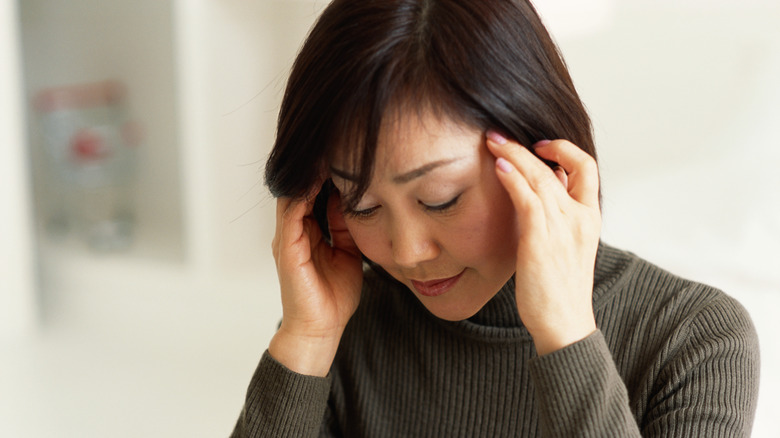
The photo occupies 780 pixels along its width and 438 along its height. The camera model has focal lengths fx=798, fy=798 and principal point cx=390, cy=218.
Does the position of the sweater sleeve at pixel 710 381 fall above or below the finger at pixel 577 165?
below

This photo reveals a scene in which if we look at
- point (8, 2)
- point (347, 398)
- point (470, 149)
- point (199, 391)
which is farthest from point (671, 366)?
point (8, 2)

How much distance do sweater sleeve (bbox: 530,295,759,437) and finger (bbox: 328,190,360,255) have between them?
0.37m

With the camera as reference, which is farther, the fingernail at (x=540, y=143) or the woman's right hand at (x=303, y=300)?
the woman's right hand at (x=303, y=300)

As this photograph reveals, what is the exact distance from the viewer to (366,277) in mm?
1276

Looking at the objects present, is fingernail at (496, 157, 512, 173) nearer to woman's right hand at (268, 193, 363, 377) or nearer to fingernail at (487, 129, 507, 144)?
fingernail at (487, 129, 507, 144)

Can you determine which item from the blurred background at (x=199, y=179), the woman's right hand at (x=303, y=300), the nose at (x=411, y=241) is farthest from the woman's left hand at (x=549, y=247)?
the blurred background at (x=199, y=179)

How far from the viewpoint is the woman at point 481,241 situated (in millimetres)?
856

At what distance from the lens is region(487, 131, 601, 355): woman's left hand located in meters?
0.87

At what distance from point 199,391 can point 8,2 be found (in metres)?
1.23

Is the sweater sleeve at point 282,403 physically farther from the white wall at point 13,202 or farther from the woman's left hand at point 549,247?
the white wall at point 13,202

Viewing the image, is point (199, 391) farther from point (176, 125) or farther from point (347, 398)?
point (347, 398)

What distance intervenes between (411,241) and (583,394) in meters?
0.25

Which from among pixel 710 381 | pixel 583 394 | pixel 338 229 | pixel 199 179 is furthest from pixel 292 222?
pixel 199 179

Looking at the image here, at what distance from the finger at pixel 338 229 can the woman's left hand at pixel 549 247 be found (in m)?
0.30
